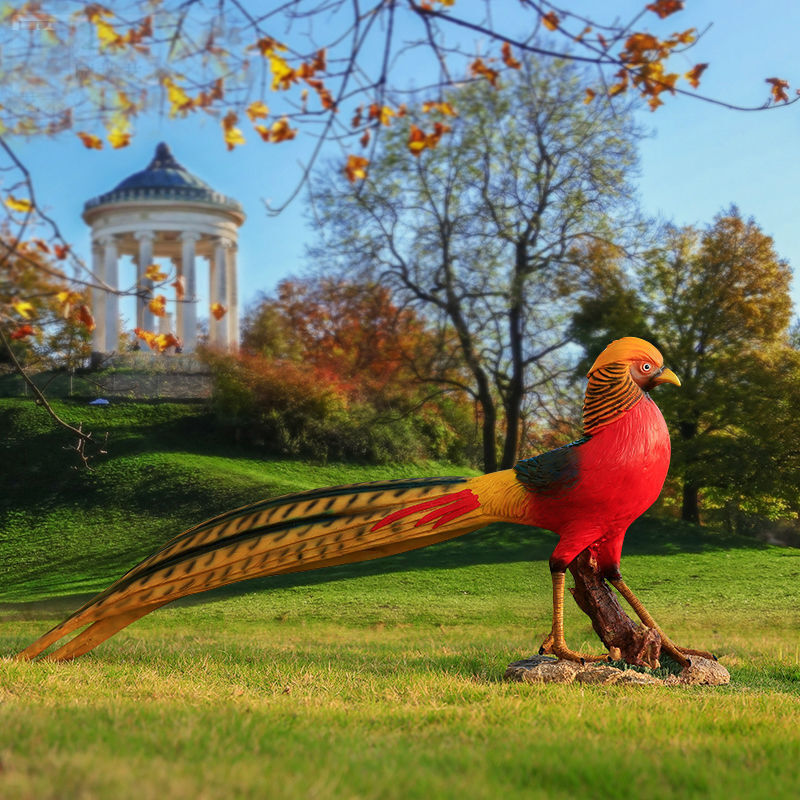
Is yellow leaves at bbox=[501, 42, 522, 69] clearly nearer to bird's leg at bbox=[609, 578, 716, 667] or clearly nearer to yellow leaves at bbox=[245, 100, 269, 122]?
yellow leaves at bbox=[245, 100, 269, 122]

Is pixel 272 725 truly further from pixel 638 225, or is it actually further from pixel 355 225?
pixel 638 225

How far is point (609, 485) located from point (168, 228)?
2959 cm

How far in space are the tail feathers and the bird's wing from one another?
350 millimetres

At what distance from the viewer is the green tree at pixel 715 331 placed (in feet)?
58.4

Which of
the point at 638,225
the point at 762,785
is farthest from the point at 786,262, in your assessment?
the point at 762,785

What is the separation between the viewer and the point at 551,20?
424cm

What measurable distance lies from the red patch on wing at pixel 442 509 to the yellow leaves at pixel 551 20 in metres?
2.84

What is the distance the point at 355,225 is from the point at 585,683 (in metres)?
13.7

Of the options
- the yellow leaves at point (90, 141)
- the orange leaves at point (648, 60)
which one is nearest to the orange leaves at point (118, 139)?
the yellow leaves at point (90, 141)

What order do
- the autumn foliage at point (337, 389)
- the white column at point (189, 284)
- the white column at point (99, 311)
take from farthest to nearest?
the white column at point (189, 284)
the white column at point (99, 311)
the autumn foliage at point (337, 389)

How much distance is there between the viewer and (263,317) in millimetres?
25031

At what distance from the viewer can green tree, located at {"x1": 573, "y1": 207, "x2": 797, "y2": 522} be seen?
1780 centimetres

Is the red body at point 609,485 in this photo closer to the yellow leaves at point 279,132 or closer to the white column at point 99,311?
the yellow leaves at point 279,132

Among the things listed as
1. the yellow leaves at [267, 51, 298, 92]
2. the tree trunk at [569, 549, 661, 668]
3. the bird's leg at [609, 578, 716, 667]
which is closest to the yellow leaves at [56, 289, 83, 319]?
the yellow leaves at [267, 51, 298, 92]
